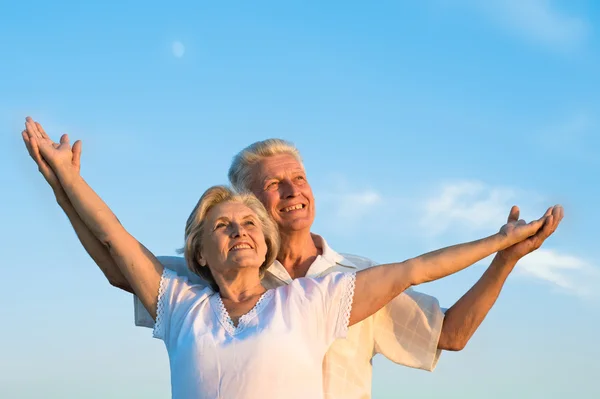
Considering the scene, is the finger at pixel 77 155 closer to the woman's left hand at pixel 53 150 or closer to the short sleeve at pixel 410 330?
the woman's left hand at pixel 53 150

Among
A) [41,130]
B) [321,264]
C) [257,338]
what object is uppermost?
[41,130]

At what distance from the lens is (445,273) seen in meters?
4.88

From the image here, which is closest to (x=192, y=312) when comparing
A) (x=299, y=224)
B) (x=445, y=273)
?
(x=299, y=224)

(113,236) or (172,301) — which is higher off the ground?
(113,236)

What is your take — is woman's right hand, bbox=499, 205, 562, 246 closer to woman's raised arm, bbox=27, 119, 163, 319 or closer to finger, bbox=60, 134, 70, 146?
woman's raised arm, bbox=27, 119, 163, 319

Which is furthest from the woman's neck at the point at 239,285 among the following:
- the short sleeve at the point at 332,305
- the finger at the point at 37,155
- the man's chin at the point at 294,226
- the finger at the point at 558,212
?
the finger at the point at 558,212

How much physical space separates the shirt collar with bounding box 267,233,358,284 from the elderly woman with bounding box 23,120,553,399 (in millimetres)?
237

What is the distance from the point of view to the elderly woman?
4.57 m

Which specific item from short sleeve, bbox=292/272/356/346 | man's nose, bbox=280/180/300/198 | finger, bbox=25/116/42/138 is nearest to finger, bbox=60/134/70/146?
finger, bbox=25/116/42/138

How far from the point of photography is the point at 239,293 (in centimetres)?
500

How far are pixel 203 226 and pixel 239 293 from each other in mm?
491

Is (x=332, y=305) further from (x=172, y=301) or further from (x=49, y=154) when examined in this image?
(x=49, y=154)

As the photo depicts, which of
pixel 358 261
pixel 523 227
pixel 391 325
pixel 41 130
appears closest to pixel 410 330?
pixel 391 325

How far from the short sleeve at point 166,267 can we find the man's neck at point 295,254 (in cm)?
65
